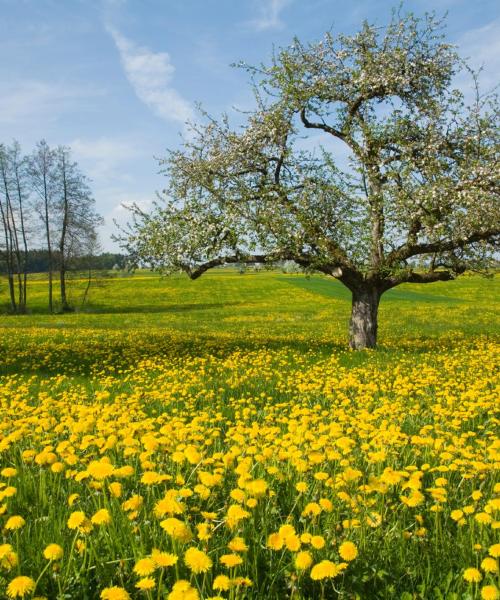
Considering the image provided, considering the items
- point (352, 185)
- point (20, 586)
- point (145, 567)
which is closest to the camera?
point (20, 586)

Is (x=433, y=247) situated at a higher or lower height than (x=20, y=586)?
higher

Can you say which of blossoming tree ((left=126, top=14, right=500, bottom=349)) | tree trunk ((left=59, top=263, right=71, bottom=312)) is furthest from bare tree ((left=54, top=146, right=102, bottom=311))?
blossoming tree ((left=126, top=14, right=500, bottom=349))

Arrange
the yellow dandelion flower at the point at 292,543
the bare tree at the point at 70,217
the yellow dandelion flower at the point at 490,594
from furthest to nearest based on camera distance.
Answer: the bare tree at the point at 70,217, the yellow dandelion flower at the point at 292,543, the yellow dandelion flower at the point at 490,594

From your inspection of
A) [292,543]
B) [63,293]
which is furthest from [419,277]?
[63,293]

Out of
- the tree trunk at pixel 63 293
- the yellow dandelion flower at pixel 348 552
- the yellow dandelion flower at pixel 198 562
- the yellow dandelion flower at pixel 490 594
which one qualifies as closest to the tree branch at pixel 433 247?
the yellow dandelion flower at pixel 348 552

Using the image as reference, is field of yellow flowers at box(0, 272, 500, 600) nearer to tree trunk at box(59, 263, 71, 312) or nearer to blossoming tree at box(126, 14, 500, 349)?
blossoming tree at box(126, 14, 500, 349)

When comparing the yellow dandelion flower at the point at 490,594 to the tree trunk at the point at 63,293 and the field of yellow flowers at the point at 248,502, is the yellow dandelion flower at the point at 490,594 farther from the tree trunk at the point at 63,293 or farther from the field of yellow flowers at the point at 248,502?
the tree trunk at the point at 63,293

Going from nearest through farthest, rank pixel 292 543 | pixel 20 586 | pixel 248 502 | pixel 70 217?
pixel 20 586
pixel 292 543
pixel 248 502
pixel 70 217

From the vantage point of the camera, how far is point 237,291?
65875 mm

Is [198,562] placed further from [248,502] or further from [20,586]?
[248,502]

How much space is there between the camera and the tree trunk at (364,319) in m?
15.8

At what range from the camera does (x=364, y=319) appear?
15945 mm

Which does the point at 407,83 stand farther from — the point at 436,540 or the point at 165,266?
the point at 436,540

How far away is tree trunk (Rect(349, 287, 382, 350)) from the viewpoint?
51.9ft
